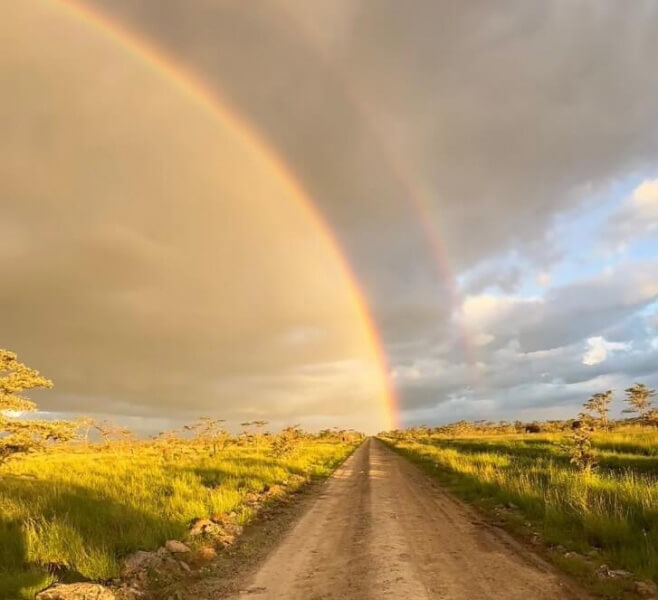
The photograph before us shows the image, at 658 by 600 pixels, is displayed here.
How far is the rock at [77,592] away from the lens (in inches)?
284

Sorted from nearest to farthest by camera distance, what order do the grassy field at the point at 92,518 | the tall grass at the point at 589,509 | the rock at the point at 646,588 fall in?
the rock at the point at 646,588 < the grassy field at the point at 92,518 < the tall grass at the point at 589,509

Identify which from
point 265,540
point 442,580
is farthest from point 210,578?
point 442,580

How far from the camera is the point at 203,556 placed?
1075 cm

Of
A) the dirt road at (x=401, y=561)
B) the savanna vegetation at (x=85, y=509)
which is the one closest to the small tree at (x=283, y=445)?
the savanna vegetation at (x=85, y=509)

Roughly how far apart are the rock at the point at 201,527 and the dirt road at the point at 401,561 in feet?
6.25

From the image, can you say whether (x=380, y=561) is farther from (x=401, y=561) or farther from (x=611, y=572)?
(x=611, y=572)

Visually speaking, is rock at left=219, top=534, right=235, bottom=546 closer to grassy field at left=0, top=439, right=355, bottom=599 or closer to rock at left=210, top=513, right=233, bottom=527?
grassy field at left=0, top=439, right=355, bottom=599

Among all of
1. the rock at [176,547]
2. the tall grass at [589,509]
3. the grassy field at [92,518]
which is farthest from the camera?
the rock at [176,547]

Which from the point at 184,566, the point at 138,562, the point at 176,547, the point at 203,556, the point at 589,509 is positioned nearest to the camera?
the point at 138,562

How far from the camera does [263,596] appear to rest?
316 inches

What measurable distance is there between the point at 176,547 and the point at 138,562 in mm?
1385

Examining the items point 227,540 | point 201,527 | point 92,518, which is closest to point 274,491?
point 201,527

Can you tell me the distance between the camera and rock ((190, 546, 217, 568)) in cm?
1041

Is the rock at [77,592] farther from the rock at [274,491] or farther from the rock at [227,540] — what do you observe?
the rock at [274,491]
